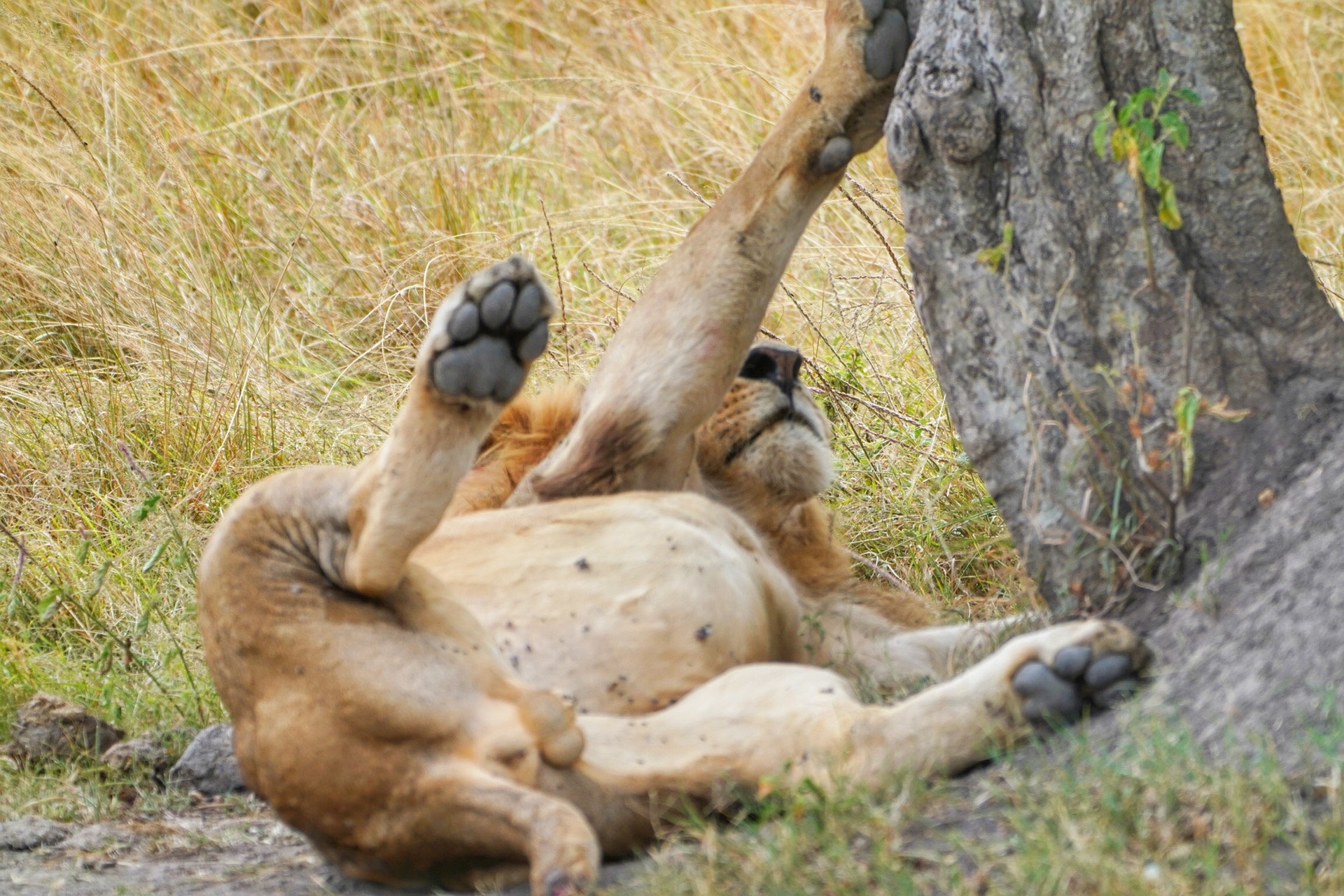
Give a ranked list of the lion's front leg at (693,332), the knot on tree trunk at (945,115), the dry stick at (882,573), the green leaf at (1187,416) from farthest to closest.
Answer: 1. the dry stick at (882,573)
2. the lion's front leg at (693,332)
3. the knot on tree trunk at (945,115)
4. the green leaf at (1187,416)

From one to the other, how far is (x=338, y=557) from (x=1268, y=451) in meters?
1.51

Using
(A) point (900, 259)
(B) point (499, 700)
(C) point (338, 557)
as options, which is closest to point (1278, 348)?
(B) point (499, 700)

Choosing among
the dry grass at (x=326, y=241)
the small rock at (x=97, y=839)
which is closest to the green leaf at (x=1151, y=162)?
the dry grass at (x=326, y=241)

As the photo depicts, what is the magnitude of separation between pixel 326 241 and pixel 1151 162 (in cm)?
435

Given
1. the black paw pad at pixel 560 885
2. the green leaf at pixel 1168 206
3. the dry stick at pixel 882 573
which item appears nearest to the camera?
the black paw pad at pixel 560 885

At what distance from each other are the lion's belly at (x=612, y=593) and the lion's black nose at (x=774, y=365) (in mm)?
540

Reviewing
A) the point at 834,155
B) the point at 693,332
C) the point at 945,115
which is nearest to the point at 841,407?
the point at 693,332

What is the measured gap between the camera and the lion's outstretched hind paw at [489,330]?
2.54 meters

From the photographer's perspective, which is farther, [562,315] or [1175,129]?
[562,315]

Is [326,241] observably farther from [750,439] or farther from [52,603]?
[750,439]

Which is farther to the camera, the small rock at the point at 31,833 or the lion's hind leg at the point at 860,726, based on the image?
the small rock at the point at 31,833

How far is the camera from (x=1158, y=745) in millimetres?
2174

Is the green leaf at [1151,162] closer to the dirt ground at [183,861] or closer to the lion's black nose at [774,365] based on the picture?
the lion's black nose at [774,365]

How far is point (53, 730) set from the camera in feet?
12.2
